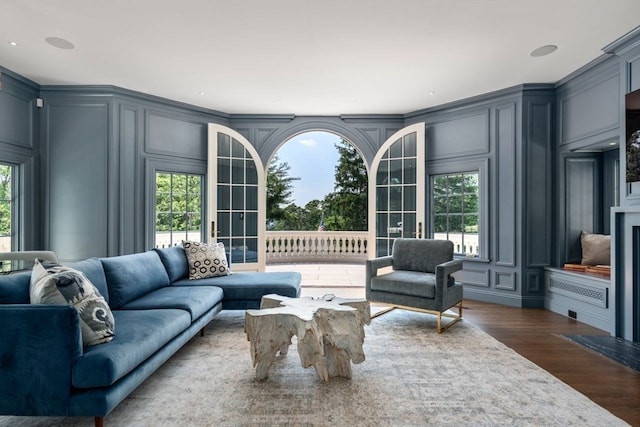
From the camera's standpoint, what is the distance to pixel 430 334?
3.42m

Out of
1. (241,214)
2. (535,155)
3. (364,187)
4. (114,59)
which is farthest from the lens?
(364,187)

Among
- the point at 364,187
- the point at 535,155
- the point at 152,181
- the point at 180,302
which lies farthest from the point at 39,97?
the point at 364,187

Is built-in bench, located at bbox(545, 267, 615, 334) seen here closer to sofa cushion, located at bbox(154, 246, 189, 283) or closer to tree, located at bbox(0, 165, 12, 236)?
sofa cushion, located at bbox(154, 246, 189, 283)

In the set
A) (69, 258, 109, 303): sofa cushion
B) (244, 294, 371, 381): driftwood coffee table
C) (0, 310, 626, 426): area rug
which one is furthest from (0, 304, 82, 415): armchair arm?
(244, 294, 371, 381): driftwood coffee table

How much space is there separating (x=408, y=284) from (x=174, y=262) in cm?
243

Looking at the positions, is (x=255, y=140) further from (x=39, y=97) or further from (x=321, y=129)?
(x=39, y=97)

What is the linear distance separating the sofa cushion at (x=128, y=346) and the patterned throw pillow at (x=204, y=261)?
1.16m

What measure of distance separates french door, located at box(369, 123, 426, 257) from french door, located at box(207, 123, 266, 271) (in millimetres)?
1815

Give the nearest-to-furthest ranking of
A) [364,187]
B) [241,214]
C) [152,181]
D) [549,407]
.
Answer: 1. [549,407]
2. [152,181]
3. [241,214]
4. [364,187]

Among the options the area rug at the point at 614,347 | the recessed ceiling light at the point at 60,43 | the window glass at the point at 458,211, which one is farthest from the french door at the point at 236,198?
the area rug at the point at 614,347

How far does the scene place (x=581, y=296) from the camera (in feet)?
12.9

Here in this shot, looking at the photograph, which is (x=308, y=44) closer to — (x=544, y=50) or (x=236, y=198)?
(x=544, y=50)

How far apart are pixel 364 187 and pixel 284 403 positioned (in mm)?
9307

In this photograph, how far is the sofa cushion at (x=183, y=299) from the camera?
2.84 meters
